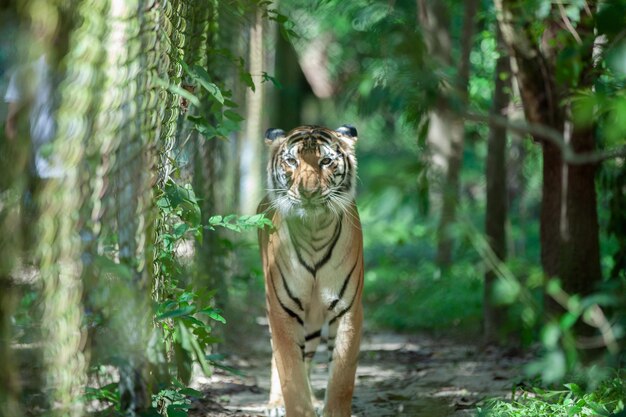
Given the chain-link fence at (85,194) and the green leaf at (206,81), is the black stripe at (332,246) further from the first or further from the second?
the chain-link fence at (85,194)

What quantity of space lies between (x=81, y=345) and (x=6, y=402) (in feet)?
0.99

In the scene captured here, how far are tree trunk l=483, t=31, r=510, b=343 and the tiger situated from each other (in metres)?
2.79

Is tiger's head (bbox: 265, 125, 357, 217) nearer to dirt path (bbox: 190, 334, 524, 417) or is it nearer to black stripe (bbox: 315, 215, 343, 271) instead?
black stripe (bbox: 315, 215, 343, 271)

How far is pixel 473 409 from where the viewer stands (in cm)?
496

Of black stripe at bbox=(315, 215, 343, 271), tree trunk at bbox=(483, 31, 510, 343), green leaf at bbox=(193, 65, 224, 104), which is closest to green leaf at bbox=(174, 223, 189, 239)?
green leaf at bbox=(193, 65, 224, 104)

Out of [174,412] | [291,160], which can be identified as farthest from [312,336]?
[174,412]

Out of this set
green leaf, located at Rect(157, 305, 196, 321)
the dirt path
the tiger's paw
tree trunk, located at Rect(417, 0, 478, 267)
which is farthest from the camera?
tree trunk, located at Rect(417, 0, 478, 267)

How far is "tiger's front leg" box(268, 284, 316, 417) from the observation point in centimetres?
479

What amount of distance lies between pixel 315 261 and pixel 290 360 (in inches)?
22.0

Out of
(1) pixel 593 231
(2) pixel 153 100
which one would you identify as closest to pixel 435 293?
(1) pixel 593 231

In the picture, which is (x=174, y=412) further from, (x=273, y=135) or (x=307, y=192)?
(x=273, y=135)

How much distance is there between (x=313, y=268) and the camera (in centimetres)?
502

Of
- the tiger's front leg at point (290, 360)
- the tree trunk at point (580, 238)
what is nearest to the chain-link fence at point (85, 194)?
the tiger's front leg at point (290, 360)

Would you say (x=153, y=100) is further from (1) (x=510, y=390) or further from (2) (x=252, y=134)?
(2) (x=252, y=134)
